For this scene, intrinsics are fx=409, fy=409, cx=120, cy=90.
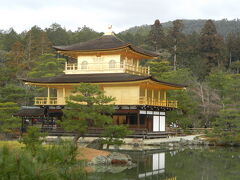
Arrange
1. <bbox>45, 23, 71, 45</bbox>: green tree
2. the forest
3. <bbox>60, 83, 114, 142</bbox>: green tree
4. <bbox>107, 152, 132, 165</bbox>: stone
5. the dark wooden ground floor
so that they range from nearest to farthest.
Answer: <bbox>107, 152, 132, 165</bbox>: stone
<bbox>60, 83, 114, 142</bbox>: green tree
the dark wooden ground floor
the forest
<bbox>45, 23, 71, 45</bbox>: green tree

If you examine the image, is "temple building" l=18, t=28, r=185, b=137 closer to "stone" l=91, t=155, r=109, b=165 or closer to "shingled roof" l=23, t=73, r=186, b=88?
"shingled roof" l=23, t=73, r=186, b=88

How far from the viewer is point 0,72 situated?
47031 mm

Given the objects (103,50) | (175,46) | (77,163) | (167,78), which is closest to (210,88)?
(167,78)

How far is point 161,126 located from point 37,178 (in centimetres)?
3020

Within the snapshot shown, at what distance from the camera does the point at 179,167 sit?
2017 cm

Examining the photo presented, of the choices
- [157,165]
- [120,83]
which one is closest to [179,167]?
[157,165]

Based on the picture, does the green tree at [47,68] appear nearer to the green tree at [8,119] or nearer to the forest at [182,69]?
the forest at [182,69]

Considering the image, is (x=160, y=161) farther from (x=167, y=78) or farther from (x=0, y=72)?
(x=0, y=72)

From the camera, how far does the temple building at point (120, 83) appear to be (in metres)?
33.1

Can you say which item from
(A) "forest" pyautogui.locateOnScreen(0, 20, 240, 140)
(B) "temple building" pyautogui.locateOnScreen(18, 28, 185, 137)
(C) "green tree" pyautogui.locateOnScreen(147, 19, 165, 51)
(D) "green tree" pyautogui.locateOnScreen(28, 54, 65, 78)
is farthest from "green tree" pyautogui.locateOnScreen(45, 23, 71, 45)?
(B) "temple building" pyautogui.locateOnScreen(18, 28, 185, 137)

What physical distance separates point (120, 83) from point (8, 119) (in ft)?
30.8

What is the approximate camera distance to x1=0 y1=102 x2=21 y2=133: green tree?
3253cm

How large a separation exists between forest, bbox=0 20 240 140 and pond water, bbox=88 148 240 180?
7.92 meters

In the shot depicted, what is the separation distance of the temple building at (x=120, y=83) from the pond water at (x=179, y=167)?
25.3 ft
